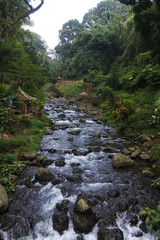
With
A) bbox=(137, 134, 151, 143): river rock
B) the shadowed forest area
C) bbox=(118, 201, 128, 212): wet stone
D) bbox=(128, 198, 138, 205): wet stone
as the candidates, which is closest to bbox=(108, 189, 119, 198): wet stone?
bbox=(118, 201, 128, 212): wet stone

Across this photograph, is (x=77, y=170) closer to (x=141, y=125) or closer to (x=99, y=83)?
(x=141, y=125)

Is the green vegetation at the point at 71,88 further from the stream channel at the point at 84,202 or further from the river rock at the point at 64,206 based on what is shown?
the river rock at the point at 64,206

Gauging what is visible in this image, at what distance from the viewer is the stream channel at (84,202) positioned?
130 inches

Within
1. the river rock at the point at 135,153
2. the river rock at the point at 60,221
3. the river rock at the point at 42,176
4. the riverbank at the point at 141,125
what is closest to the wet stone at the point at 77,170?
the river rock at the point at 42,176

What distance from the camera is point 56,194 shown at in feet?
14.6

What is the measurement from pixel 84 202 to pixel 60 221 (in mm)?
737

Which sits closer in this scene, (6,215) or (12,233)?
(12,233)

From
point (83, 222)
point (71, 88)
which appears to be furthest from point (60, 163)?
point (71, 88)

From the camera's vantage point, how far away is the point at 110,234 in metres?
3.24

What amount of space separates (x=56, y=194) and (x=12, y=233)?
1.47 meters

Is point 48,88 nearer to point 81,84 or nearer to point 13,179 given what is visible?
point 81,84

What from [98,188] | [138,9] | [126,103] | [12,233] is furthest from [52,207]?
[138,9]

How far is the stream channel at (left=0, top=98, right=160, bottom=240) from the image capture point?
3.30 metres

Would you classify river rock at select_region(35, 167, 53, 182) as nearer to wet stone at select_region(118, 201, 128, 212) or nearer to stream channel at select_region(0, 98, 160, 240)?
stream channel at select_region(0, 98, 160, 240)
